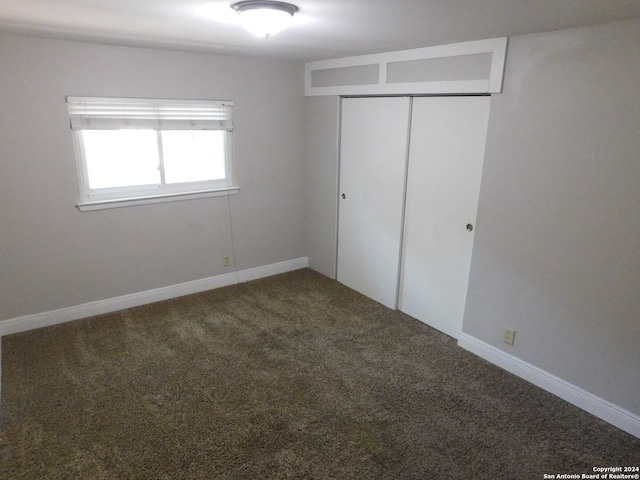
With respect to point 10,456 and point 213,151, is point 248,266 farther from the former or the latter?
point 10,456

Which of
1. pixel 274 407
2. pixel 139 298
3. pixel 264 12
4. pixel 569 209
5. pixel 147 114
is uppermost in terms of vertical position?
pixel 264 12

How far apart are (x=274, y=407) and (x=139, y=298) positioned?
6.37 ft

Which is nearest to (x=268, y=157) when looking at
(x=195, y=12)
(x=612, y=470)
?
(x=195, y=12)

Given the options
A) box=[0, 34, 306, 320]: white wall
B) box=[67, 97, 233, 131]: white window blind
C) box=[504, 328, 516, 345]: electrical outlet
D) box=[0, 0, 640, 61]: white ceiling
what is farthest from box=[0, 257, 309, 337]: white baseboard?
box=[504, 328, 516, 345]: electrical outlet

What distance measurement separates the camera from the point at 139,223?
3.64 metres

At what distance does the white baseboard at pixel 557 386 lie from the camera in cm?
234

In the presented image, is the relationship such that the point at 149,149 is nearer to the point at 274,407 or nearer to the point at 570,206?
the point at 274,407

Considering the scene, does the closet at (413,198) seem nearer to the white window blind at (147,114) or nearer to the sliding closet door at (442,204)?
the sliding closet door at (442,204)

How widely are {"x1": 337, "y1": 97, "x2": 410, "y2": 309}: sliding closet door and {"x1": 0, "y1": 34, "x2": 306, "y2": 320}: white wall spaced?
26.9 inches

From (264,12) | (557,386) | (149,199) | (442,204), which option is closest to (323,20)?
(264,12)

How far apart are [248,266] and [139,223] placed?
120cm

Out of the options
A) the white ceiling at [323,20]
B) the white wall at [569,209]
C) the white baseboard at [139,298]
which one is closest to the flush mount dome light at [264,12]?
the white ceiling at [323,20]

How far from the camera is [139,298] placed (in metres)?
3.77

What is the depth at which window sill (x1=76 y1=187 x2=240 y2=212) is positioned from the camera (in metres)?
3.37
